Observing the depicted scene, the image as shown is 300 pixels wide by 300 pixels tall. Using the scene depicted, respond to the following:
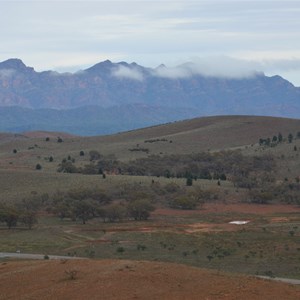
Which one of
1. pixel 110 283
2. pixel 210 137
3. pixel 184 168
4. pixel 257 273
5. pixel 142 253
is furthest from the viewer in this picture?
pixel 210 137

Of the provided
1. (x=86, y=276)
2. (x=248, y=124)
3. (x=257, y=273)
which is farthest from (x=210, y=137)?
(x=86, y=276)

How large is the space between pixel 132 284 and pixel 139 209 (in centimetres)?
4276

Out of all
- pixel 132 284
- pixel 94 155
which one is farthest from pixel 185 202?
pixel 94 155

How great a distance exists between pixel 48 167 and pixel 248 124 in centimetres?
6847

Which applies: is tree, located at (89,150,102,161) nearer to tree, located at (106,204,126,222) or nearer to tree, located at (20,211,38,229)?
tree, located at (106,204,126,222)

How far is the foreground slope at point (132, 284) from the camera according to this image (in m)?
26.8

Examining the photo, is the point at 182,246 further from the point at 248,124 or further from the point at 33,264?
the point at 248,124

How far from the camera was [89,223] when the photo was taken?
68.9 metres

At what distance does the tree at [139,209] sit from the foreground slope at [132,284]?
3782 cm

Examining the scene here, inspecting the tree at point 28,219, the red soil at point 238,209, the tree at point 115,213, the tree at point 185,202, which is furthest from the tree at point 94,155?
the tree at point 28,219

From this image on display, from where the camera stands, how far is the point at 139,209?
70875mm

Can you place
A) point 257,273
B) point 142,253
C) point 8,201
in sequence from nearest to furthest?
point 257,273 < point 142,253 < point 8,201

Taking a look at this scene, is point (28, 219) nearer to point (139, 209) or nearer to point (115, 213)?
point (115, 213)

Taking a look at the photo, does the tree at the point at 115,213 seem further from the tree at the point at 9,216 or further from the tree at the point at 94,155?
the tree at the point at 94,155
